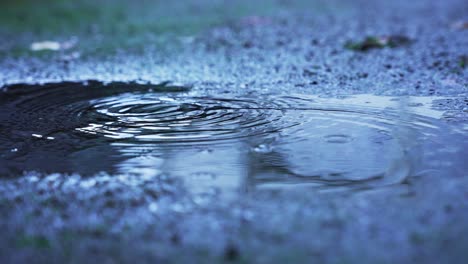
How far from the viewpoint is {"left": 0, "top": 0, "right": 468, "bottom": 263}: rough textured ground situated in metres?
2.34

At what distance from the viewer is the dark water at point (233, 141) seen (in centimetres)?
315

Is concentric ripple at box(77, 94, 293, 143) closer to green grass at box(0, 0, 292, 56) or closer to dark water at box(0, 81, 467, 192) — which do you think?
dark water at box(0, 81, 467, 192)

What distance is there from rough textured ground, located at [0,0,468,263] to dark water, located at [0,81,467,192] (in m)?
0.18

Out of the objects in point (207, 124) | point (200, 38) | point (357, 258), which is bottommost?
point (357, 258)

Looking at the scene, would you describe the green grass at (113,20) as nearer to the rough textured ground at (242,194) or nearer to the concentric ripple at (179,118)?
the rough textured ground at (242,194)

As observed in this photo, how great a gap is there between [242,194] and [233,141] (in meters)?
0.83

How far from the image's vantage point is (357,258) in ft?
7.26

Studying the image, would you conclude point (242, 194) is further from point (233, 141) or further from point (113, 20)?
point (113, 20)

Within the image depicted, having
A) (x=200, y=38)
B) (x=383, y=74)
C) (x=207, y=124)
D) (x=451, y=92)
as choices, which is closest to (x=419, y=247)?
(x=207, y=124)

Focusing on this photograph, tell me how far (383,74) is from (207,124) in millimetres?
2478

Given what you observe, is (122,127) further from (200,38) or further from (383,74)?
(200,38)

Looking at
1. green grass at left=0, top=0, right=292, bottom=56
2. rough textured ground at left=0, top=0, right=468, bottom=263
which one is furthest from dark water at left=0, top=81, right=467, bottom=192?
green grass at left=0, top=0, right=292, bottom=56

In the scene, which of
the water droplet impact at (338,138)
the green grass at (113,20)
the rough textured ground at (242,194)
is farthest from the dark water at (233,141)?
the green grass at (113,20)

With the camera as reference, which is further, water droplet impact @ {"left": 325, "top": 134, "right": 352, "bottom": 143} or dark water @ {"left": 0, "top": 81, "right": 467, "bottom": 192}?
water droplet impact @ {"left": 325, "top": 134, "right": 352, "bottom": 143}
